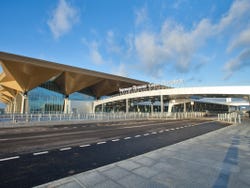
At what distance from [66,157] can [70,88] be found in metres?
49.2

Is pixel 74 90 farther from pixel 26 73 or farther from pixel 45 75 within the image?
pixel 26 73

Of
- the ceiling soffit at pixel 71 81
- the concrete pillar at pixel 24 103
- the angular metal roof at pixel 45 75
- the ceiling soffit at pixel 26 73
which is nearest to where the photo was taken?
the angular metal roof at pixel 45 75

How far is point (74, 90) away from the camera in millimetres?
54094

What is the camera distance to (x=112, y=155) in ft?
19.7

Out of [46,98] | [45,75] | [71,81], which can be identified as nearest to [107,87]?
[71,81]

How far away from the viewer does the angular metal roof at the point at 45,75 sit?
33.7 meters

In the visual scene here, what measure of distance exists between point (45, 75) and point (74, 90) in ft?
46.6

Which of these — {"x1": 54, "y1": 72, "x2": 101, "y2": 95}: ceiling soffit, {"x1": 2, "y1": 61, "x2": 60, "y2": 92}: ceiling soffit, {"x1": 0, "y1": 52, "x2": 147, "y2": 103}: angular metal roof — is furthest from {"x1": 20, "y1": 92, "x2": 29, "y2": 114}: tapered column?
{"x1": 54, "y1": 72, "x2": 101, "y2": 95}: ceiling soffit

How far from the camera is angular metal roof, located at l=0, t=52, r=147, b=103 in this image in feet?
111

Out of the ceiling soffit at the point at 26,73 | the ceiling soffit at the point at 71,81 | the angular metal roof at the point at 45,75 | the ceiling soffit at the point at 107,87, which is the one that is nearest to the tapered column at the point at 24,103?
the angular metal roof at the point at 45,75

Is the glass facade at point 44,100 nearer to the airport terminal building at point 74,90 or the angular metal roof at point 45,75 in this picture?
the airport terminal building at point 74,90

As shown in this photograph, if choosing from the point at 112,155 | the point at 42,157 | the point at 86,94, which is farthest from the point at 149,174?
the point at 86,94

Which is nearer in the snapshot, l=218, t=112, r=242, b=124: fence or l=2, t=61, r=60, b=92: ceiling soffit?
l=218, t=112, r=242, b=124: fence

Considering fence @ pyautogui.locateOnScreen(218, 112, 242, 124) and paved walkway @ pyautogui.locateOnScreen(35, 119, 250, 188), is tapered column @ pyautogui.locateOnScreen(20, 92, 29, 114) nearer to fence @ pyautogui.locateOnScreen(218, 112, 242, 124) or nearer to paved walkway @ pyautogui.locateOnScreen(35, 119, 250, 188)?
paved walkway @ pyautogui.locateOnScreen(35, 119, 250, 188)
